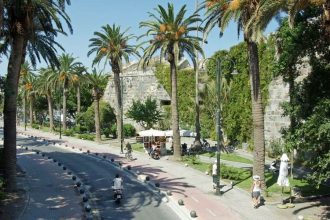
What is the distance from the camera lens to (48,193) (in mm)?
25547

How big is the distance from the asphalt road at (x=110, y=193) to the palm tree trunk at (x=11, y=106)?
14.9 feet

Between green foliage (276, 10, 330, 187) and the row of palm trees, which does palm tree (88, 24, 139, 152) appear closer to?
the row of palm trees

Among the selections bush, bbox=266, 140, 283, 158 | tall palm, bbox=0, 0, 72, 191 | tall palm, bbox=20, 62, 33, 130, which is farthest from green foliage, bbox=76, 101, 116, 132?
tall palm, bbox=0, 0, 72, 191

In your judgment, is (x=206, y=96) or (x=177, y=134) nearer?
(x=177, y=134)

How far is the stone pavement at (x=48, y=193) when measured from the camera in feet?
69.3

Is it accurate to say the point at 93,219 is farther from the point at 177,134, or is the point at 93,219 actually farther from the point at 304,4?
the point at 177,134

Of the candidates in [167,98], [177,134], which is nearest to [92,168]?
[177,134]

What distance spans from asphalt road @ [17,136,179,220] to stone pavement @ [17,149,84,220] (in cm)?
113

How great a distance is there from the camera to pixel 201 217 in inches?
824

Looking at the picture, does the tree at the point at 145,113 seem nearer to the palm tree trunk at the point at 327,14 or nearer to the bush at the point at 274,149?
the bush at the point at 274,149

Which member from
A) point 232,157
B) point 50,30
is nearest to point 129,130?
point 232,157

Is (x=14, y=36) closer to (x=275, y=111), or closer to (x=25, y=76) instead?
(x=275, y=111)

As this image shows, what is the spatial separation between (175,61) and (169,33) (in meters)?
2.24

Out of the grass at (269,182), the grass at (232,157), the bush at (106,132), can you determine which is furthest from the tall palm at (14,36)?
the bush at (106,132)
